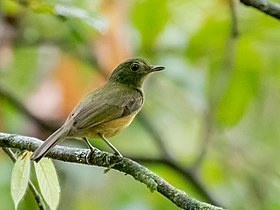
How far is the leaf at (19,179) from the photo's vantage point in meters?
2.77

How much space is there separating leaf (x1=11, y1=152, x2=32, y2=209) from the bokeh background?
1435 mm

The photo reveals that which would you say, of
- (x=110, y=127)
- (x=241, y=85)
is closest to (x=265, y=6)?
(x=110, y=127)

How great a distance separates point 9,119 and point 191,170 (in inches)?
68.6

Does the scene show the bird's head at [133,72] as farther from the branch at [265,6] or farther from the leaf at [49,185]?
the leaf at [49,185]

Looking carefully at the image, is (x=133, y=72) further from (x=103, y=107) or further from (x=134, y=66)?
(x=103, y=107)

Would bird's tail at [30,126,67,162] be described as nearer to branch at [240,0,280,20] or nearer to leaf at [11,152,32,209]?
leaf at [11,152,32,209]

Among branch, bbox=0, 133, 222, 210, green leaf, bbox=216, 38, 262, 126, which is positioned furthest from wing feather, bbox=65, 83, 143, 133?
green leaf, bbox=216, 38, 262, 126

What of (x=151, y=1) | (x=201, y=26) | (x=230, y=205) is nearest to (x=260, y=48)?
Result: (x=201, y=26)

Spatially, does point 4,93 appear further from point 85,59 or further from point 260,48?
point 260,48

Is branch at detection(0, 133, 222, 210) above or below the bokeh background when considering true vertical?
above

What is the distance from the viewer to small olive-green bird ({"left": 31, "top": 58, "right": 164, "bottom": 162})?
3.45 m

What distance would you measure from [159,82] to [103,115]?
3.73 meters

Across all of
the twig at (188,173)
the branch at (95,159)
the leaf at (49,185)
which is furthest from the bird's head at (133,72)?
the leaf at (49,185)

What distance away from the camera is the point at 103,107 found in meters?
3.72
